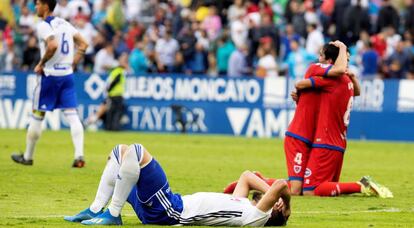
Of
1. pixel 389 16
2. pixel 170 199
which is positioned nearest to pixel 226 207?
pixel 170 199

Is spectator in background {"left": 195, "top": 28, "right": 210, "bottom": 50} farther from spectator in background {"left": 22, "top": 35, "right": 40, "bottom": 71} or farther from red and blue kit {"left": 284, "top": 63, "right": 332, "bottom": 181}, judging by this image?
red and blue kit {"left": 284, "top": 63, "right": 332, "bottom": 181}

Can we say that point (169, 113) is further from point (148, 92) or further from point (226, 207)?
point (226, 207)

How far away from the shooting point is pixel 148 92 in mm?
32094

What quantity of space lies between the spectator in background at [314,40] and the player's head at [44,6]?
14741 millimetres

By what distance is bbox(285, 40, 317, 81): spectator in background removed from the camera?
31234 mm

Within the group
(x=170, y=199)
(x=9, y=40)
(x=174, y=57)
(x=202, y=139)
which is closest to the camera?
(x=170, y=199)

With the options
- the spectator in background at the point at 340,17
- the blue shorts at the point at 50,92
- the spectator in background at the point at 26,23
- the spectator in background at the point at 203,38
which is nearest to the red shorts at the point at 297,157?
the blue shorts at the point at 50,92

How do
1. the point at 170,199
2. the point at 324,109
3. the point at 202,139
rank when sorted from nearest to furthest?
the point at 170,199, the point at 324,109, the point at 202,139

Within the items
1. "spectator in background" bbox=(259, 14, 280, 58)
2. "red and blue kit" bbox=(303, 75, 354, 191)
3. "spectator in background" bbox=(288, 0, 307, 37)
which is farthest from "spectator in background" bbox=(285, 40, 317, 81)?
"red and blue kit" bbox=(303, 75, 354, 191)

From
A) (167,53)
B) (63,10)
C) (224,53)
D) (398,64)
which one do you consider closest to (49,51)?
(398,64)

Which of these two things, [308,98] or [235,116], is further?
[235,116]

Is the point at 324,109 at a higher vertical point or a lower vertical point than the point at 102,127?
higher

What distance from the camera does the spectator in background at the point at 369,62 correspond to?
30891 millimetres

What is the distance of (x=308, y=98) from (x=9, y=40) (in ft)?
75.7
